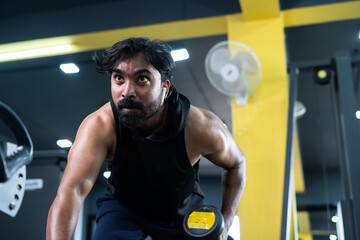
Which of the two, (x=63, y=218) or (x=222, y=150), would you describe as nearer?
(x=63, y=218)

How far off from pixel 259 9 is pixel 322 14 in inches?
24.2

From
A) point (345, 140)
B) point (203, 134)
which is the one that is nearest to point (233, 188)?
point (203, 134)

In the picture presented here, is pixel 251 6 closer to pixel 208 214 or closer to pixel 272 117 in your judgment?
pixel 272 117

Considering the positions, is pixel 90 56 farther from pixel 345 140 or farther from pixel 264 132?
pixel 345 140

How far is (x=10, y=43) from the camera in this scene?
4582 mm

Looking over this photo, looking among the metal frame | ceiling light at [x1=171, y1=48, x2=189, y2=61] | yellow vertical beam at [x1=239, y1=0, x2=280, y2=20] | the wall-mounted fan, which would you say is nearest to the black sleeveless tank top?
the metal frame

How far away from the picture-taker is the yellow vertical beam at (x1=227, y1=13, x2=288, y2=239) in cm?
332

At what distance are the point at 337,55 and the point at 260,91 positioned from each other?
0.90 m

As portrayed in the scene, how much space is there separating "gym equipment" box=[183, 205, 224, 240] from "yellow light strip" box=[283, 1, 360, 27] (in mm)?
2723

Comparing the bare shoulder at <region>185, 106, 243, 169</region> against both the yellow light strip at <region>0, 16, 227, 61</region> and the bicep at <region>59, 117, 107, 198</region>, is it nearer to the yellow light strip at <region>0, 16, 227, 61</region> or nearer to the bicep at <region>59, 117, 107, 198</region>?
the bicep at <region>59, 117, 107, 198</region>

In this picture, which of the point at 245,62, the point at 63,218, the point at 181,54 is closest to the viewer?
the point at 63,218

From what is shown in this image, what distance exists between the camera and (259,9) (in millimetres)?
3680

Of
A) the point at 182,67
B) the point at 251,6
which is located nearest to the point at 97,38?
the point at 182,67

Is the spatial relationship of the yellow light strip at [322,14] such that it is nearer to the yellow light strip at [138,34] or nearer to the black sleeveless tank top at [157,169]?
the yellow light strip at [138,34]
